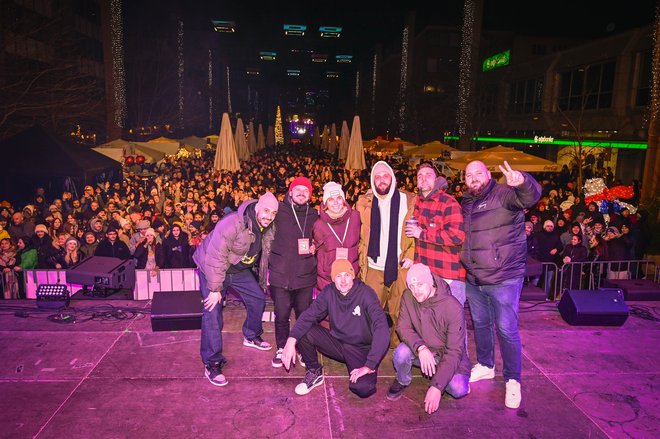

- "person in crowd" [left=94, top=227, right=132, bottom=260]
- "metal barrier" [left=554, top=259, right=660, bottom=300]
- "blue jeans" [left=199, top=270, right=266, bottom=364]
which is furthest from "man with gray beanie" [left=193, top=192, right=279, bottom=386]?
"metal barrier" [left=554, top=259, right=660, bottom=300]

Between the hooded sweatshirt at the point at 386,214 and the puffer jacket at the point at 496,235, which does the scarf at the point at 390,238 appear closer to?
the hooded sweatshirt at the point at 386,214

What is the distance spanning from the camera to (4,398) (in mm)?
4332

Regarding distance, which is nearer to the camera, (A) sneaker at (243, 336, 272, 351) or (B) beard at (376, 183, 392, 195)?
(B) beard at (376, 183, 392, 195)

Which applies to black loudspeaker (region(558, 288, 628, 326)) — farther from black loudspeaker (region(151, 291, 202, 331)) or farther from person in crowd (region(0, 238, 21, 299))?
person in crowd (region(0, 238, 21, 299))

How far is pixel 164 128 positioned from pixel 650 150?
126 feet

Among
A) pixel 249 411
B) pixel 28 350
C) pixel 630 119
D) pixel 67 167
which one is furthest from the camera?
pixel 630 119

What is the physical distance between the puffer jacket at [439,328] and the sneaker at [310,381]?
0.94m

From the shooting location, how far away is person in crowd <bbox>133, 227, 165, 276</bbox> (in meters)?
8.37

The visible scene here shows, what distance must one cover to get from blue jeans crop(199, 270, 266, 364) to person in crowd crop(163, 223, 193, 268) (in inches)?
136

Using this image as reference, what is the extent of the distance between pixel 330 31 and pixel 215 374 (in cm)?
2096

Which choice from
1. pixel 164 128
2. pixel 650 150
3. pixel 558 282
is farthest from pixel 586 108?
pixel 164 128

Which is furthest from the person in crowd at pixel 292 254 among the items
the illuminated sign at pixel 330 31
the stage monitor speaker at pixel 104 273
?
the illuminated sign at pixel 330 31

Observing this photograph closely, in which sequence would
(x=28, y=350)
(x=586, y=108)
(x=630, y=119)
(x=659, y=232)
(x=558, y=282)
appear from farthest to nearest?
1. (x=586, y=108)
2. (x=630, y=119)
3. (x=659, y=232)
4. (x=558, y=282)
5. (x=28, y=350)

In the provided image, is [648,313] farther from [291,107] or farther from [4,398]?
[291,107]
